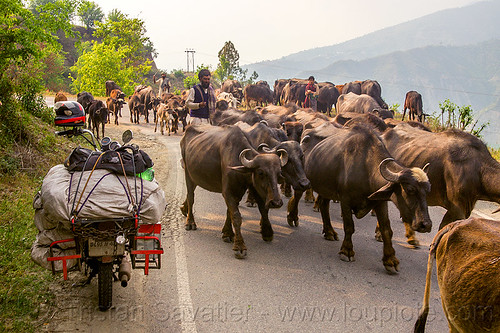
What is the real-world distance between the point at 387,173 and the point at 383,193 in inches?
11.9

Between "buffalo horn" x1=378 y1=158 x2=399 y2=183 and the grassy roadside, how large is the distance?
4.74 m

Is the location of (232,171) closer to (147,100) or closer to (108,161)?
(108,161)

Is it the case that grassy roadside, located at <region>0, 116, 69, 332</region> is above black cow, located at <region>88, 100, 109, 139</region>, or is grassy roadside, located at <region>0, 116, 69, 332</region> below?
below

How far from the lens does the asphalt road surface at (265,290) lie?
16.4 ft

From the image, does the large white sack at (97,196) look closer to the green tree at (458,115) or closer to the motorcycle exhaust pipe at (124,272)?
the motorcycle exhaust pipe at (124,272)

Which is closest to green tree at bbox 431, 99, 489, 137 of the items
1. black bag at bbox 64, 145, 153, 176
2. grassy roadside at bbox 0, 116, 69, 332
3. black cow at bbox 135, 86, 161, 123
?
grassy roadside at bbox 0, 116, 69, 332

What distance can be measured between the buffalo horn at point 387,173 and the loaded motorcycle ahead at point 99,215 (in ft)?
10.6

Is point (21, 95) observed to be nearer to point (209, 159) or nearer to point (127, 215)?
point (209, 159)

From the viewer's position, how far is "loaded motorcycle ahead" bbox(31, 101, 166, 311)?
444cm

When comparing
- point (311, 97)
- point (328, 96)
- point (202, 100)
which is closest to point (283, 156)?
point (202, 100)

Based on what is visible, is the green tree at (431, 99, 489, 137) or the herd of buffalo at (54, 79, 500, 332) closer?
the herd of buffalo at (54, 79, 500, 332)

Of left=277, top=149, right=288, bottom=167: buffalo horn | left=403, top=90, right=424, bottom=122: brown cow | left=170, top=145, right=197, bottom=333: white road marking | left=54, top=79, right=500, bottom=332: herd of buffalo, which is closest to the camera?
left=170, top=145, right=197, bottom=333: white road marking

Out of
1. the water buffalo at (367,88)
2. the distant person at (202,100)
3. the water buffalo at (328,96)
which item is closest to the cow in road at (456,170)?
the distant person at (202,100)

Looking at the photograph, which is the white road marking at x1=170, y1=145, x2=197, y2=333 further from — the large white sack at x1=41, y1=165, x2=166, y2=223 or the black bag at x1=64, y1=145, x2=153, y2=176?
the black bag at x1=64, y1=145, x2=153, y2=176
